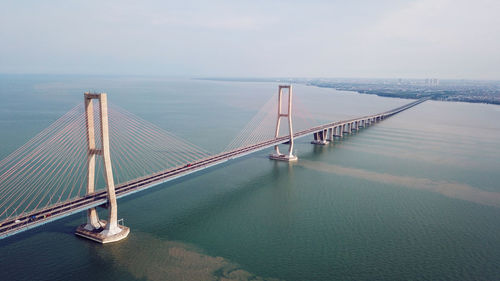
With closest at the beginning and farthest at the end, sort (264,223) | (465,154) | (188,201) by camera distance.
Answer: (264,223), (188,201), (465,154)

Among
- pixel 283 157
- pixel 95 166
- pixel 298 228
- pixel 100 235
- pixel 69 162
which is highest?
pixel 69 162

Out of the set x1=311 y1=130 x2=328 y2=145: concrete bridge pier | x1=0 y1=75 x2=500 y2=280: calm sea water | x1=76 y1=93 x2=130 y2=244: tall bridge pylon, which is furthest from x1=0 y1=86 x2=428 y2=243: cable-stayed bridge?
x1=0 y1=75 x2=500 y2=280: calm sea water

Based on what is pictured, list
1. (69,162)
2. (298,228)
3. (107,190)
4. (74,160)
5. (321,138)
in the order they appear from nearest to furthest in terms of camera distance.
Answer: (107,190) < (298,228) < (69,162) < (74,160) < (321,138)

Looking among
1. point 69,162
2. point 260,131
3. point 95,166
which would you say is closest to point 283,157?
point 260,131

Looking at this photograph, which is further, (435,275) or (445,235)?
(445,235)

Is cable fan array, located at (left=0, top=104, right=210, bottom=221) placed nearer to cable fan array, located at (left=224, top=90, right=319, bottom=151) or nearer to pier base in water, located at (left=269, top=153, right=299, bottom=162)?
cable fan array, located at (left=224, top=90, right=319, bottom=151)

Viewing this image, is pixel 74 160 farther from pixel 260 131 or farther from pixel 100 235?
pixel 260 131

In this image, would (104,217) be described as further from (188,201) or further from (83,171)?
(83,171)

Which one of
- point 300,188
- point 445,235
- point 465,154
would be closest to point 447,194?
point 445,235
